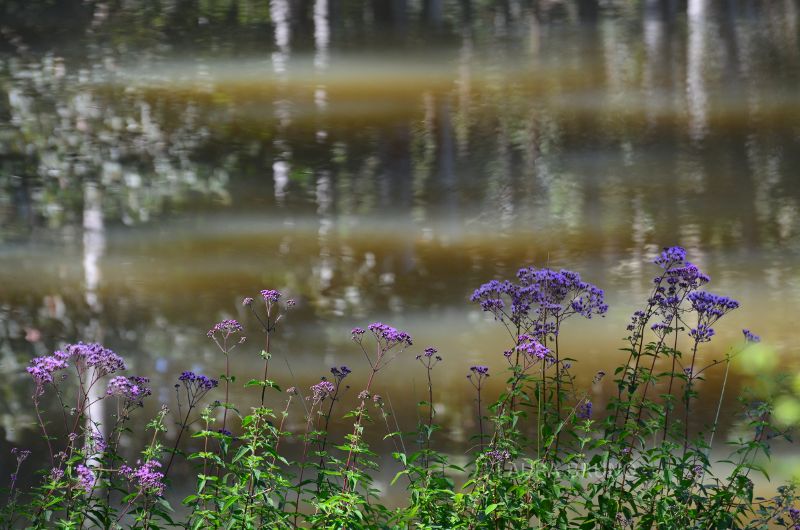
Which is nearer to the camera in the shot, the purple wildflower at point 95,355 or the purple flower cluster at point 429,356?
the purple wildflower at point 95,355

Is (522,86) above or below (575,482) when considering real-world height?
above

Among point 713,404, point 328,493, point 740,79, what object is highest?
point 740,79

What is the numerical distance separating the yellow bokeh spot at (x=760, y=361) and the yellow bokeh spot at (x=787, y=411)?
31 centimetres

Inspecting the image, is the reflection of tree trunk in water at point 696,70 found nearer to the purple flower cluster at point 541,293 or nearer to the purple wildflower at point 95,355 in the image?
the purple flower cluster at point 541,293

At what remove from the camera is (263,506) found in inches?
96.7

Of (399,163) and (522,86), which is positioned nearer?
(399,163)

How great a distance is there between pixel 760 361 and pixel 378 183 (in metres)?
2.51

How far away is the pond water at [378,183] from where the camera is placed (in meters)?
4.57

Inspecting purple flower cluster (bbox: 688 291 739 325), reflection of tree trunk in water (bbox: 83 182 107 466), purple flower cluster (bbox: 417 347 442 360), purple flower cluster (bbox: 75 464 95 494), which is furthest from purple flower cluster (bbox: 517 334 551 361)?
reflection of tree trunk in water (bbox: 83 182 107 466)

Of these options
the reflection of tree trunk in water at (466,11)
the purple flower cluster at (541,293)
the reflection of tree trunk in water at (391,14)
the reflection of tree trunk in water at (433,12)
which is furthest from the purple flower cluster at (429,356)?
the reflection of tree trunk in water at (466,11)

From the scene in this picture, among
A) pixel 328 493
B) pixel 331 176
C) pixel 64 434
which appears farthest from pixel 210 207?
pixel 328 493

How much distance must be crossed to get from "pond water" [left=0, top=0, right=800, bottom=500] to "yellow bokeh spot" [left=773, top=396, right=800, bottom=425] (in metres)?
0.23

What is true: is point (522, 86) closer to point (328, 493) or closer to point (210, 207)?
point (210, 207)

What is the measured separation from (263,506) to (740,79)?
21.4 feet
